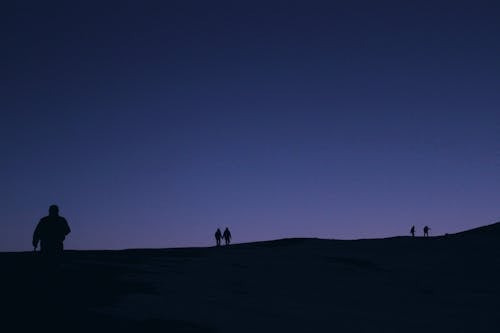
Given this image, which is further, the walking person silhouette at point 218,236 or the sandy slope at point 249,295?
the walking person silhouette at point 218,236

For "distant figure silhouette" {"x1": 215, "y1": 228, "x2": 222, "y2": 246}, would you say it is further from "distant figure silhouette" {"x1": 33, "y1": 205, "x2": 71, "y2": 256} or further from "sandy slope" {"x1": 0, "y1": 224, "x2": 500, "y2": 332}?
"distant figure silhouette" {"x1": 33, "y1": 205, "x2": 71, "y2": 256}

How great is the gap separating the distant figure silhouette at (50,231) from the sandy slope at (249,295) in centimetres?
88

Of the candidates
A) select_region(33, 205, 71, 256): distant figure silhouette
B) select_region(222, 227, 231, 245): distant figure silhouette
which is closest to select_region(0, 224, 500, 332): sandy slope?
select_region(33, 205, 71, 256): distant figure silhouette

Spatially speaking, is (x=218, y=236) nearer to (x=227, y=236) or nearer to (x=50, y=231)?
(x=227, y=236)

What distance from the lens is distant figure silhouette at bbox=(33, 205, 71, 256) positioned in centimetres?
1304

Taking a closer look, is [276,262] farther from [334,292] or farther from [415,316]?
[415,316]

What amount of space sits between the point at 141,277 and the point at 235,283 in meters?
3.08

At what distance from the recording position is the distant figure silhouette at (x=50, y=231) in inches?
513

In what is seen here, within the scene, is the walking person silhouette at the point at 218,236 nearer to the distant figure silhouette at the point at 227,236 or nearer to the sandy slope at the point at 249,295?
the distant figure silhouette at the point at 227,236

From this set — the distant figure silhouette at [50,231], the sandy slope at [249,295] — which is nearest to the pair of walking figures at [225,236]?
the sandy slope at [249,295]

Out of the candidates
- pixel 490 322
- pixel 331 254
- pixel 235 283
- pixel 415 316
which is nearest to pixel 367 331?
pixel 415 316

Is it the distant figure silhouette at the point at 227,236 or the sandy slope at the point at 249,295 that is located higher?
the distant figure silhouette at the point at 227,236

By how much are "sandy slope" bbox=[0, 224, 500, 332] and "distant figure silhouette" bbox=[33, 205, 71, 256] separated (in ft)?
2.90

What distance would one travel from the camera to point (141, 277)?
15.3 meters
